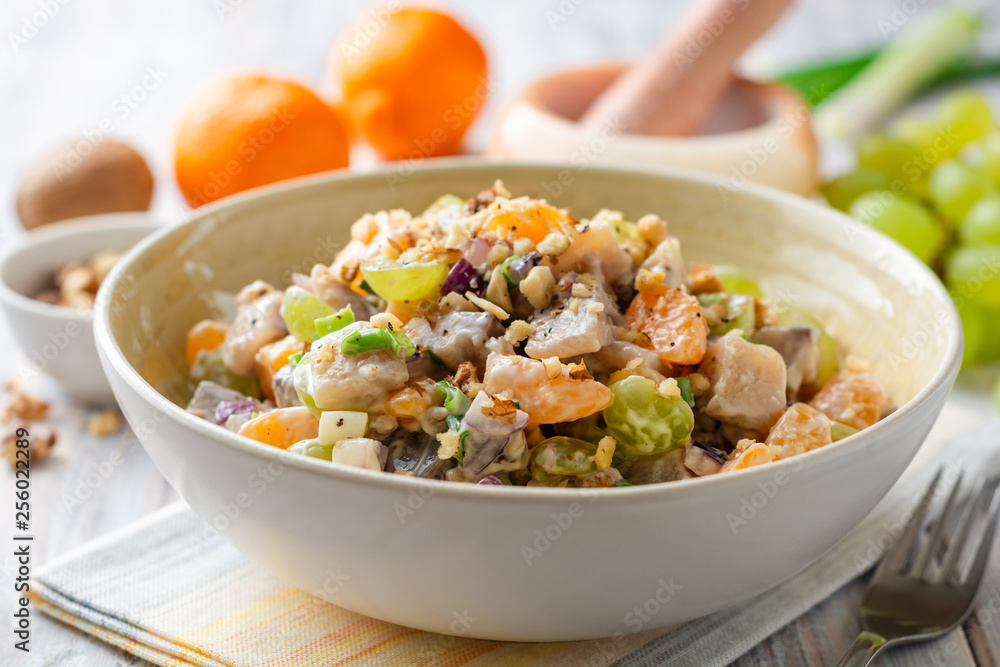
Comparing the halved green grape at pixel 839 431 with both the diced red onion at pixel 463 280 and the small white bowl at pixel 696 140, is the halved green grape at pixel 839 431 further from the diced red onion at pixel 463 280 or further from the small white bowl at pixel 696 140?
the small white bowl at pixel 696 140

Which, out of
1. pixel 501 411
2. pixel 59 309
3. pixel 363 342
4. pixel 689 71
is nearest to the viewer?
pixel 501 411

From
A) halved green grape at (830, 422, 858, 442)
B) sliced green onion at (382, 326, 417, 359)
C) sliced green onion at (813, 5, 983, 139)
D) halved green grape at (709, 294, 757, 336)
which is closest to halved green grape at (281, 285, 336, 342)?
sliced green onion at (382, 326, 417, 359)

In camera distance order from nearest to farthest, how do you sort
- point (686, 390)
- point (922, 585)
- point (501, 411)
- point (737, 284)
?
point (501, 411) < point (686, 390) < point (922, 585) < point (737, 284)

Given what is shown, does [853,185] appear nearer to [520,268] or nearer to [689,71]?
[689,71]

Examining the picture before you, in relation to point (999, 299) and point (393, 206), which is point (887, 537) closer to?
point (999, 299)

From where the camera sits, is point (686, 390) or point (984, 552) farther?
point (984, 552)

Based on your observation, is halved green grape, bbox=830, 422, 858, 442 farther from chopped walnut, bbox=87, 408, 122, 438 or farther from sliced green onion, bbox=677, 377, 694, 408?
chopped walnut, bbox=87, 408, 122, 438

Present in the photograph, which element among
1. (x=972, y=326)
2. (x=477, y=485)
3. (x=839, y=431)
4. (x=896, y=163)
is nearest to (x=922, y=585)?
(x=839, y=431)
